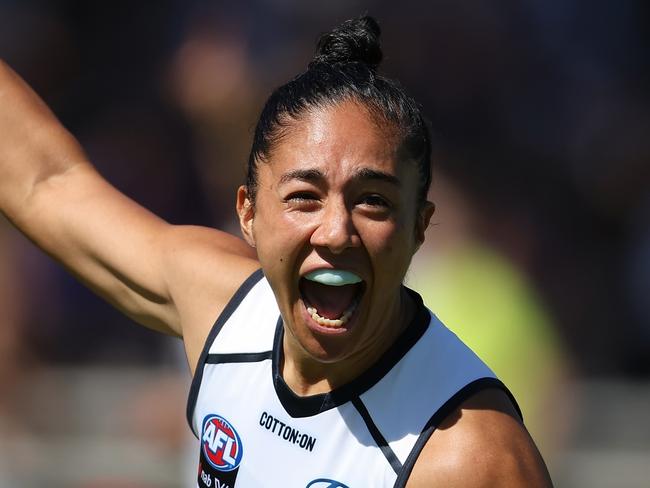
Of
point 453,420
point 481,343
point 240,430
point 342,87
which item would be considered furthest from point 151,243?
point 481,343

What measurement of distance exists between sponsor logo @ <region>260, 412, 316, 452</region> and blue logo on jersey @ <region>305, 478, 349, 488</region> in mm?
86

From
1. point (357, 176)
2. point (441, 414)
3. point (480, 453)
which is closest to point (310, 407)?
point (441, 414)

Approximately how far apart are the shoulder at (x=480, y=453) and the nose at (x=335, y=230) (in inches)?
17.3

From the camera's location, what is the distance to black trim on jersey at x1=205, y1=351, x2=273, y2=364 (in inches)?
114

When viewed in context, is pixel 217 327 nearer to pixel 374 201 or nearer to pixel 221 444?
pixel 221 444

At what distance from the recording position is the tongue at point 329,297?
2.60 m

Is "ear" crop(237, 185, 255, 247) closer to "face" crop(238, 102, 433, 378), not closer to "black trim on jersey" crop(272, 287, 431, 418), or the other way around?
"face" crop(238, 102, 433, 378)

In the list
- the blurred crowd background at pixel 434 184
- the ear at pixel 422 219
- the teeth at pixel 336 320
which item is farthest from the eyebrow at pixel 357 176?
the blurred crowd background at pixel 434 184

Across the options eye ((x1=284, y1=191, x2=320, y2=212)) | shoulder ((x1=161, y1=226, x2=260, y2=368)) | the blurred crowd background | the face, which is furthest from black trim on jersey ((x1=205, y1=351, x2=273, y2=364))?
the blurred crowd background

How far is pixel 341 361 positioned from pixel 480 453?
0.45 m

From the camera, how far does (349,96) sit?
2547mm

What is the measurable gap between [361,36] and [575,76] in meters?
4.17

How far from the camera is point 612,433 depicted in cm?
551

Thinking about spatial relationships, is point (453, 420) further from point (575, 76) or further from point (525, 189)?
point (575, 76)
